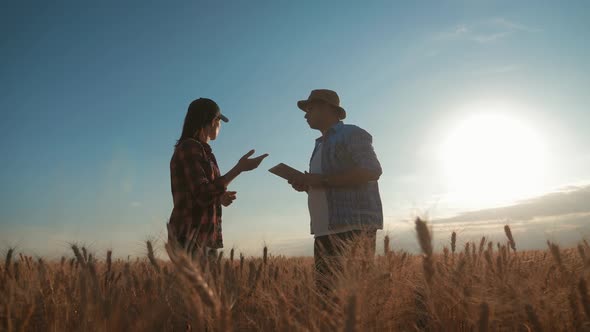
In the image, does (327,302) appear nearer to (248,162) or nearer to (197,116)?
(248,162)

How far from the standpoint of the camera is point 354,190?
3.68 metres

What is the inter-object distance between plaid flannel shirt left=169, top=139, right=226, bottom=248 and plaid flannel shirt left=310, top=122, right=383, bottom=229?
1125 millimetres

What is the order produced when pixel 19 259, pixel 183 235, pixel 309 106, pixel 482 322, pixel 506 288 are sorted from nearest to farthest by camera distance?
pixel 482 322
pixel 506 288
pixel 19 259
pixel 183 235
pixel 309 106

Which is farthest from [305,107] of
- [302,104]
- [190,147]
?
[190,147]

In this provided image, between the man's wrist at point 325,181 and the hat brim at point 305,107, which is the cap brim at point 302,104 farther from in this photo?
the man's wrist at point 325,181

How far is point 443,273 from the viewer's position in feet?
7.55

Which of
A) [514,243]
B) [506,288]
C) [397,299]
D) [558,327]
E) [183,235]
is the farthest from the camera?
[514,243]

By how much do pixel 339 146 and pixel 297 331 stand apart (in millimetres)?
2621

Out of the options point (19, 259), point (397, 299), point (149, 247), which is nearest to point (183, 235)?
point (149, 247)

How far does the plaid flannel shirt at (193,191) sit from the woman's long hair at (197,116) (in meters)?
0.25

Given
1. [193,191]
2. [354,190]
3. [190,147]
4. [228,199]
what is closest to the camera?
[193,191]

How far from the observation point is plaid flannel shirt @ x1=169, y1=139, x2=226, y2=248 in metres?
3.17

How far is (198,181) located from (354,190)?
1.49m

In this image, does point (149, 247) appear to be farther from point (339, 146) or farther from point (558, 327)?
point (558, 327)
